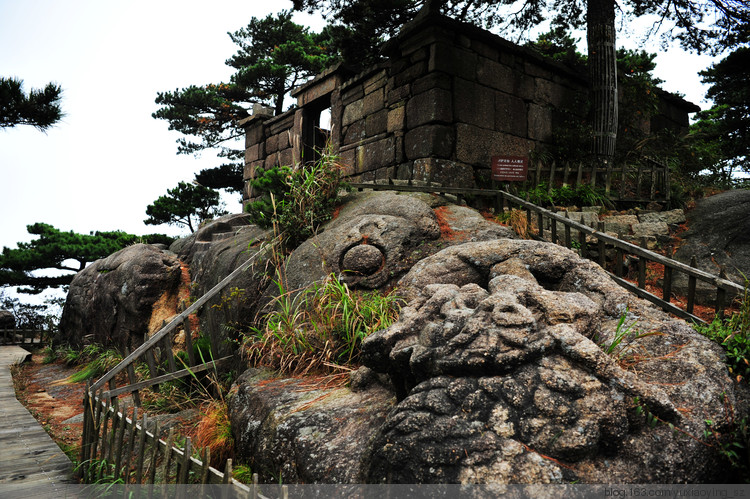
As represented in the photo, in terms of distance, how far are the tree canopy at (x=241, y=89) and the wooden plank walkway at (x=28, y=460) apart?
13.0 m

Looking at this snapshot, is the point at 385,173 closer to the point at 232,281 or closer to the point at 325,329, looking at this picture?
the point at 232,281

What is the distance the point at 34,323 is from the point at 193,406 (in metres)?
13.6

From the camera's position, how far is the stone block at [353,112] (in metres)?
10.1

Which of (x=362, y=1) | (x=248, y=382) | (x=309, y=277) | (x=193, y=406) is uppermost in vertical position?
(x=362, y=1)

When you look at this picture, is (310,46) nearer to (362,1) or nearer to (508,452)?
(362,1)

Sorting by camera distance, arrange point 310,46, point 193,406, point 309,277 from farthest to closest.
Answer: point 310,46, point 193,406, point 309,277

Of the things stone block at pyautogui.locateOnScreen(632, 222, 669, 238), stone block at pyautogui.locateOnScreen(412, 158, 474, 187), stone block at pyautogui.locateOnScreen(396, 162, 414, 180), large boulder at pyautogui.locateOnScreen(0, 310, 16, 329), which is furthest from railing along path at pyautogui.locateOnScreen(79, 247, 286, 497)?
large boulder at pyautogui.locateOnScreen(0, 310, 16, 329)

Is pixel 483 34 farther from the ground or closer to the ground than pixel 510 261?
farther from the ground

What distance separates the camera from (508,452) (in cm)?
211

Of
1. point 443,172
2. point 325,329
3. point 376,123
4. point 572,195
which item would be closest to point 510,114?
point 572,195

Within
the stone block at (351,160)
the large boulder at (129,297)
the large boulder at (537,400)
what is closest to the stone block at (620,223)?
the large boulder at (537,400)

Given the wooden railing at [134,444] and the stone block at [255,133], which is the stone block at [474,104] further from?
the stone block at [255,133]

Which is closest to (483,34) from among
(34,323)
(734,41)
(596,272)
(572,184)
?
(572,184)

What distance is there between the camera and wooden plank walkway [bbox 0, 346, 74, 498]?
3.90 meters
